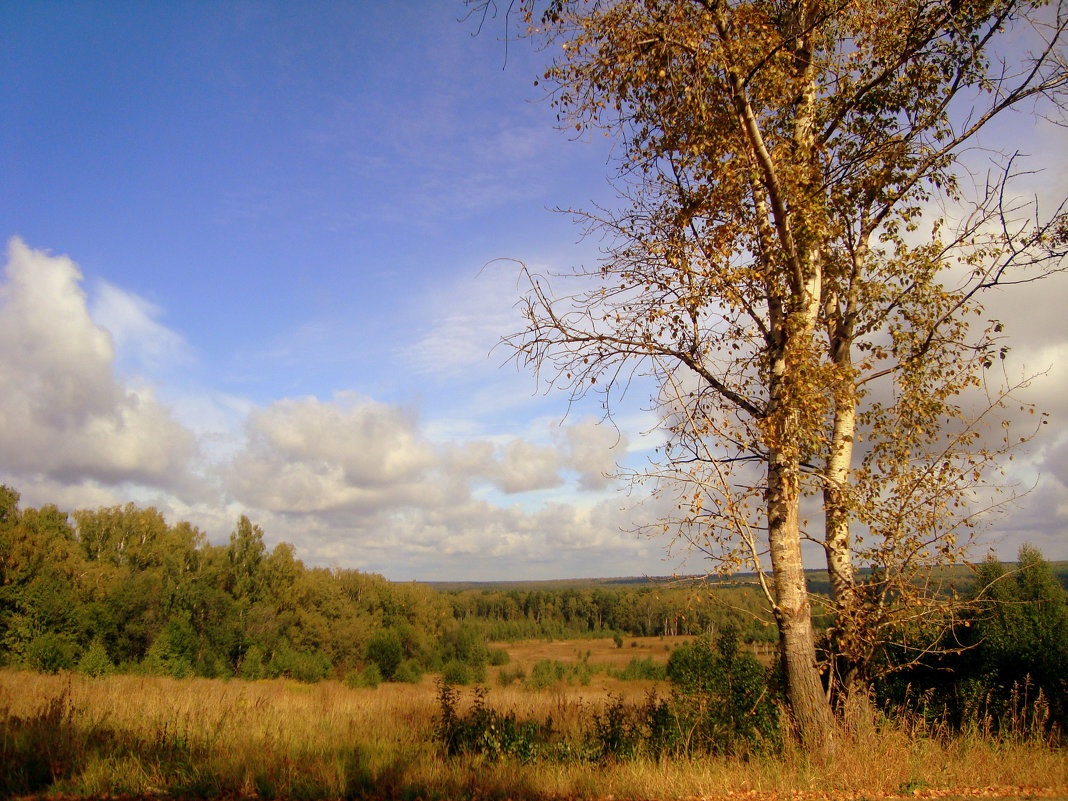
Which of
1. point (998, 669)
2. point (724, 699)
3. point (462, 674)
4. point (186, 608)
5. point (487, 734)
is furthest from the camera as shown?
point (462, 674)

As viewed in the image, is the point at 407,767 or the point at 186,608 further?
the point at 186,608

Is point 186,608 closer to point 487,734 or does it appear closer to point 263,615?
point 263,615

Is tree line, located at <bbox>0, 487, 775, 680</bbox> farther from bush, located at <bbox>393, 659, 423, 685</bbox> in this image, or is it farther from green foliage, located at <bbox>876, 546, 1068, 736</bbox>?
green foliage, located at <bbox>876, 546, 1068, 736</bbox>

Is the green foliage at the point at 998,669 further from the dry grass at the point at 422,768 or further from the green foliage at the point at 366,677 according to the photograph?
the green foliage at the point at 366,677

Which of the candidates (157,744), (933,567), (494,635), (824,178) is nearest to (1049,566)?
(933,567)

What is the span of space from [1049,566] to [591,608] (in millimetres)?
85791

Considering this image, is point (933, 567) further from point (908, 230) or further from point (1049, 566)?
point (1049, 566)

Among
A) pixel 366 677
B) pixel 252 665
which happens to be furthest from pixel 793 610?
pixel 366 677

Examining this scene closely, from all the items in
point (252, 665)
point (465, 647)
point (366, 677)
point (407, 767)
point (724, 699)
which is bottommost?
point (465, 647)

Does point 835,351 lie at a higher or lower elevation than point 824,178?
lower

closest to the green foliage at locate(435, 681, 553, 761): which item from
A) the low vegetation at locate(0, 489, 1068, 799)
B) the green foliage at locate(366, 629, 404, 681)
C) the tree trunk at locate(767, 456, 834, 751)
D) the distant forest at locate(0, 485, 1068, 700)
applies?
the low vegetation at locate(0, 489, 1068, 799)

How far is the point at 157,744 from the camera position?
21.5 feet

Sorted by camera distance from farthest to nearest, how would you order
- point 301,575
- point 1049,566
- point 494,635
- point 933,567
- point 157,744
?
1. point 494,635
2. point 301,575
3. point 1049,566
4. point 933,567
5. point 157,744

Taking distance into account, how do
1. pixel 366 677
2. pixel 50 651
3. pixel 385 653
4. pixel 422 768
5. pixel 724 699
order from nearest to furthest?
pixel 422 768 < pixel 724 699 < pixel 50 651 < pixel 366 677 < pixel 385 653
